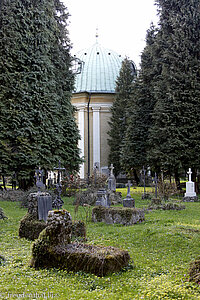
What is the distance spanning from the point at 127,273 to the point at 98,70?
31.2 m

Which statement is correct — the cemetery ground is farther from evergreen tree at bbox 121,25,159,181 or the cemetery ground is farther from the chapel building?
the chapel building

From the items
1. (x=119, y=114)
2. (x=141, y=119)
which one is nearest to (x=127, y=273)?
(x=141, y=119)

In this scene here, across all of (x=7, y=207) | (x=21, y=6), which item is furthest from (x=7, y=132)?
(x=21, y=6)

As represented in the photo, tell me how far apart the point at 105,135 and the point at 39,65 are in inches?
590

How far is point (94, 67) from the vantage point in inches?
1351

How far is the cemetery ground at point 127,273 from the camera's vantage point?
383 cm

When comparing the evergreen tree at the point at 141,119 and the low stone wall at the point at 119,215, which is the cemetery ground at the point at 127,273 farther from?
the evergreen tree at the point at 141,119

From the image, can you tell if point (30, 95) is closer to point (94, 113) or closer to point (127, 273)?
point (127, 273)

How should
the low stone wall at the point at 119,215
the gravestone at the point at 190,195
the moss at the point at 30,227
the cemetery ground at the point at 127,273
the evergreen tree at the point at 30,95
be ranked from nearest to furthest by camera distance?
1. the cemetery ground at the point at 127,273
2. the moss at the point at 30,227
3. the low stone wall at the point at 119,215
4. the gravestone at the point at 190,195
5. the evergreen tree at the point at 30,95

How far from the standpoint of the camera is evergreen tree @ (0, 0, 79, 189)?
1650 cm

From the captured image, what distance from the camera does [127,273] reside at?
4.70m

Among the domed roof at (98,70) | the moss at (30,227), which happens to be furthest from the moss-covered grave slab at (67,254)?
the domed roof at (98,70)

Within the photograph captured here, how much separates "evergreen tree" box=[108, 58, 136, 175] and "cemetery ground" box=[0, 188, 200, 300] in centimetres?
2184

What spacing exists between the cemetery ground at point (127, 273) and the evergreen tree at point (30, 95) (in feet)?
29.7
